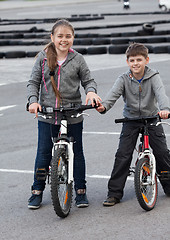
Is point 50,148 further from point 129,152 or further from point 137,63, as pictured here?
point 137,63

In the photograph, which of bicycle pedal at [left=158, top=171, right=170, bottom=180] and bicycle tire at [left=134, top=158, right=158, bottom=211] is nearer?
bicycle tire at [left=134, top=158, right=158, bottom=211]

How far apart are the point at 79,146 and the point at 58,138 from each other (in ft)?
1.32

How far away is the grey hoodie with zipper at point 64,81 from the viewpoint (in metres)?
5.68

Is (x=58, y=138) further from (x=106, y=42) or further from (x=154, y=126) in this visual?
(x=106, y=42)

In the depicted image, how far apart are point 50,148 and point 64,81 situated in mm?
648

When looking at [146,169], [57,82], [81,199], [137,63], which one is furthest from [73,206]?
[137,63]

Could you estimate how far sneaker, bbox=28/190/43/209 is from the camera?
19.4 ft

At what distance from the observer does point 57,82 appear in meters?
5.69

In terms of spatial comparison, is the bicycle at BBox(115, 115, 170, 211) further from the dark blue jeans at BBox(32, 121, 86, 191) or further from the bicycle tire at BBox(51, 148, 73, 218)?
the bicycle tire at BBox(51, 148, 73, 218)

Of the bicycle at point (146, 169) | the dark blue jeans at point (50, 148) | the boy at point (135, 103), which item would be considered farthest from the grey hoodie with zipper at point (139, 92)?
the dark blue jeans at point (50, 148)

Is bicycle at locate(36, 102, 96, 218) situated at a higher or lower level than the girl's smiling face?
lower

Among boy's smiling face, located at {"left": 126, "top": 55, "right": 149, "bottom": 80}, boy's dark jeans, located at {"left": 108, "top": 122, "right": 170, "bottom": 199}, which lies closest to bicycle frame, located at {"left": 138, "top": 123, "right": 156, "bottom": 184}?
boy's dark jeans, located at {"left": 108, "top": 122, "right": 170, "bottom": 199}

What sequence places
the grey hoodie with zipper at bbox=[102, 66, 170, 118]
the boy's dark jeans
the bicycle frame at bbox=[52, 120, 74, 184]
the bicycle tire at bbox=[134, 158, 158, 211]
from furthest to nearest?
the boy's dark jeans → the grey hoodie with zipper at bbox=[102, 66, 170, 118] → the bicycle frame at bbox=[52, 120, 74, 184] → the bicycle tire at bbox=[134, 158, 158, 211]

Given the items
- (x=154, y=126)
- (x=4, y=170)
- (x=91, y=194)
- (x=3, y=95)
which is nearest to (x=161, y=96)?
(x=154, y=126)
